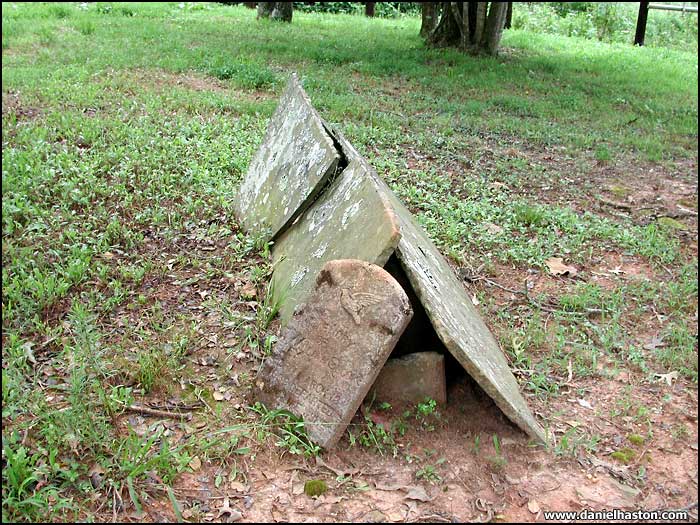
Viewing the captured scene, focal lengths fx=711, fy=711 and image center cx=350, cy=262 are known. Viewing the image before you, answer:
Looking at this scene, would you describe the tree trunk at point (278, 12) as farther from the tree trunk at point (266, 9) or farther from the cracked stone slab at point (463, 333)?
the cracked stone slab at point (463, 333)

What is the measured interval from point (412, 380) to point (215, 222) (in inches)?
94.0

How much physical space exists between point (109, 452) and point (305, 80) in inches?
268

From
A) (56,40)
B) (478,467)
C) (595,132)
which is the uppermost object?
(56,40)

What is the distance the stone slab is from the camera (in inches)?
140

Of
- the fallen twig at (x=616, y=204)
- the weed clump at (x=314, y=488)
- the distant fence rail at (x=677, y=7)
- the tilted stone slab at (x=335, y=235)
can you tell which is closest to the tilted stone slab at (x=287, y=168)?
the tilted stone slab at (x=335, y=235)

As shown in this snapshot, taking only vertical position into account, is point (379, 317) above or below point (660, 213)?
above

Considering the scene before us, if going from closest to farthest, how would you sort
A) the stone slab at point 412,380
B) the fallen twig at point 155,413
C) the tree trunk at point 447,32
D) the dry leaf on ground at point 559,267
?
the fallen twig at point 155,413 → the stone slab at point 412,380 → the dry leaf on ground at point 559,267 → the tree trunk at point 447,32

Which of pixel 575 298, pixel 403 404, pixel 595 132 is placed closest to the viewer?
pixel 403 404

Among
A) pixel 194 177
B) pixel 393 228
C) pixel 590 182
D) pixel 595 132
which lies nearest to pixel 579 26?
pixel 595 132

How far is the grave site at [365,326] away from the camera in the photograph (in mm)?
3240

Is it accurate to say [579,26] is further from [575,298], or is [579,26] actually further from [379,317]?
[379,317]

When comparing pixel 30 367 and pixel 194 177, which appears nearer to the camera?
pixel 30 367

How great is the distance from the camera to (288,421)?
3.35 m

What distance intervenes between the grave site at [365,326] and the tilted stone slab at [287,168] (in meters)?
0.26
